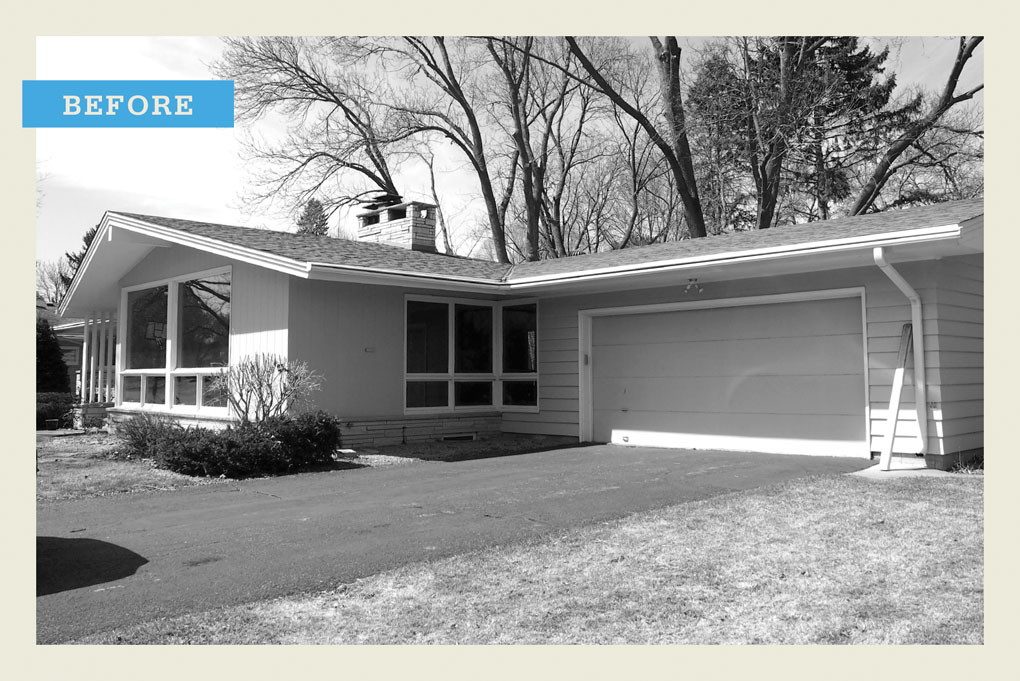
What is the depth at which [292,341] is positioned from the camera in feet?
35.9

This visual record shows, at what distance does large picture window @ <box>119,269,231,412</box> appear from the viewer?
1240 cm

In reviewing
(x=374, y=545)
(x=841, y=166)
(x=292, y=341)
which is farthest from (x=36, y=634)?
(x=841, y=166)

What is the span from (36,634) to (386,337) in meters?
8.31

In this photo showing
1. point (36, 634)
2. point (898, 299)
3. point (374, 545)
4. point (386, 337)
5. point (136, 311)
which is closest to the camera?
point (36, 634)

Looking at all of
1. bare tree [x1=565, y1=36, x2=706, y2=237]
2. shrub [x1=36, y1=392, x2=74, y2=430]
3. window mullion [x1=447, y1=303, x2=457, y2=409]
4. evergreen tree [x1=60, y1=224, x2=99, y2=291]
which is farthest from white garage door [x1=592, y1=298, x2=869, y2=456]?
evergreen tree [x1=60, y1=224, x2=99, y2=291]

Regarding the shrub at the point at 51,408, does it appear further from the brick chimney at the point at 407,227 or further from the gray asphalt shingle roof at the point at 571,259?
the brick chimney at the point at 407,227

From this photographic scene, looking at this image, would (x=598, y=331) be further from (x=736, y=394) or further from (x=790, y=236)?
(x=790, y=236)

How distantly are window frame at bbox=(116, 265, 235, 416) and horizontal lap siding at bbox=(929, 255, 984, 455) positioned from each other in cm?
935

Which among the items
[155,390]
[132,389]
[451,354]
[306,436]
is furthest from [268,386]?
[132,389]

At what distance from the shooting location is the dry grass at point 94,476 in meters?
7.91

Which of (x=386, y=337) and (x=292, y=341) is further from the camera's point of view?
(x=386, y=337)

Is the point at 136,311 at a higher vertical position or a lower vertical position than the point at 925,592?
higher

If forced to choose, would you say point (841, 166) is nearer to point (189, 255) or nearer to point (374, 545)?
point (189, 255)

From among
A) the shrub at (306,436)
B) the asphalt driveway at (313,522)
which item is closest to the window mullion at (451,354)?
the asphalt driveway at (313,522)
